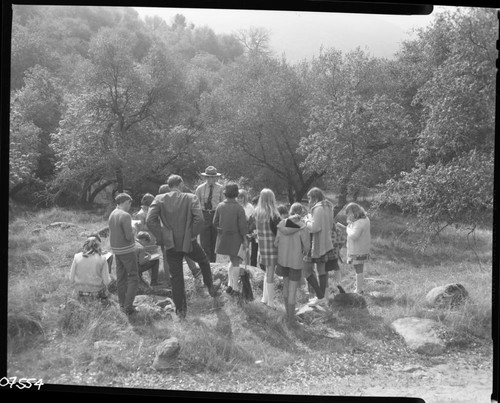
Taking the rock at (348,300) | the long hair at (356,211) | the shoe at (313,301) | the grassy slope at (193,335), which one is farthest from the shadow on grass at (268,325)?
the long hair at (356,211)

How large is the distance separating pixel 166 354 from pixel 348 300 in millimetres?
2594

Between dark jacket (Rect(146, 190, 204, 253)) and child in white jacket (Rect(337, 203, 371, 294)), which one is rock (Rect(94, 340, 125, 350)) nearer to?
dark jacket (Rect(146, 190, 204, 253))

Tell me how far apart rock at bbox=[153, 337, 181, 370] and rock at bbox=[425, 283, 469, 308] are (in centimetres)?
328

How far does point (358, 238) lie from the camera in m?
6.36

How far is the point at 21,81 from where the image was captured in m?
5.55

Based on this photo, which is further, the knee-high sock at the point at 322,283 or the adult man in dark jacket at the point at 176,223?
the knee-high sock at the point at 322,283

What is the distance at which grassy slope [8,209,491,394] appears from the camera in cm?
492

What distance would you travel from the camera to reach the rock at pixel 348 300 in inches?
246

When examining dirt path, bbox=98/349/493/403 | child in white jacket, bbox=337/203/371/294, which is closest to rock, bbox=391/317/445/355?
dirt path, bbox=98/349/493/403

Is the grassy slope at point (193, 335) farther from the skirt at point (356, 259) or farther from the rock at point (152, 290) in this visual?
the skirt at point (356, 259)

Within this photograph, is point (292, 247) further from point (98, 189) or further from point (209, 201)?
point (98, 189)

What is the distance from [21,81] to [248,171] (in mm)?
3219

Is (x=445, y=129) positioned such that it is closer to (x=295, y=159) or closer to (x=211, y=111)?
(x=295, y=159)

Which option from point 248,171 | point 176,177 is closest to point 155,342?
point 176,177
